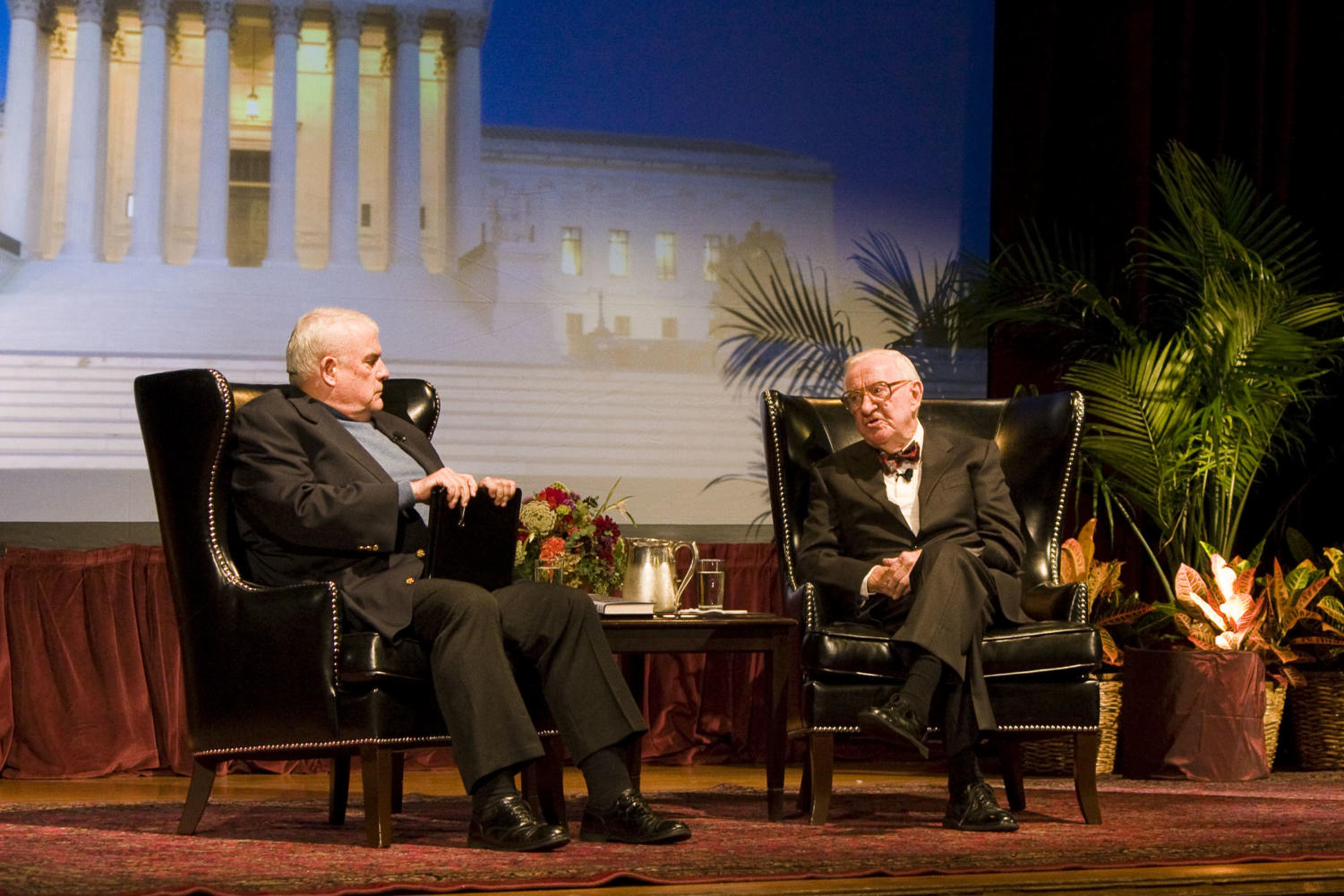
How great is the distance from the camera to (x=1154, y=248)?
5086mm

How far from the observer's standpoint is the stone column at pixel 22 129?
4.25m

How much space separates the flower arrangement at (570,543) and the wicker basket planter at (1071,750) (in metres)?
1.61

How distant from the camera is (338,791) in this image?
10.6 ft

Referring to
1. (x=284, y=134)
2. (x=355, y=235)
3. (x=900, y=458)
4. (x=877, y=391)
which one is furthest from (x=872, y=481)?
(x=284, y=134)

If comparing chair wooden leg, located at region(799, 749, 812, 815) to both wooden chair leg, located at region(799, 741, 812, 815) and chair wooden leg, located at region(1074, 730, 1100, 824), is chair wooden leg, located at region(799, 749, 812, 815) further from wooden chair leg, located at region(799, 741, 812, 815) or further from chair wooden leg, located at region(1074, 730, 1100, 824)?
chair wooden leg, located at region(1074, 730, 1100, 824)

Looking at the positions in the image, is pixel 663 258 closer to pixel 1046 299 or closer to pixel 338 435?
pixel 1046 299

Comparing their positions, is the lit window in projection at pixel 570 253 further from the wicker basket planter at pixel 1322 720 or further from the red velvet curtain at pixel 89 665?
the wicker basket planter at pixel 1322 720

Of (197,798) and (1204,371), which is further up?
(1204,371)


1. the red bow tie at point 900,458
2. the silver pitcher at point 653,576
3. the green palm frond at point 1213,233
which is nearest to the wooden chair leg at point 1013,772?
the red bow tie at point 900,458

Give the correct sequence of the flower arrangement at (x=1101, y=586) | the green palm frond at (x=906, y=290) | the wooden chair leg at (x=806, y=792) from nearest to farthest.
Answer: the wooden chair leg at (x=806, y=792), the flower arrangement at (x=1101, y=586), the green palm frond at (x=906, y=290)

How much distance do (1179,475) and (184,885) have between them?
332 cm

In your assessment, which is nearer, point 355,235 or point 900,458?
point 900,458

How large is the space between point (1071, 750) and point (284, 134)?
2977 millimetres

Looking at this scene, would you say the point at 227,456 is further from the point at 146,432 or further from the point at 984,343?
the point at 984,343
